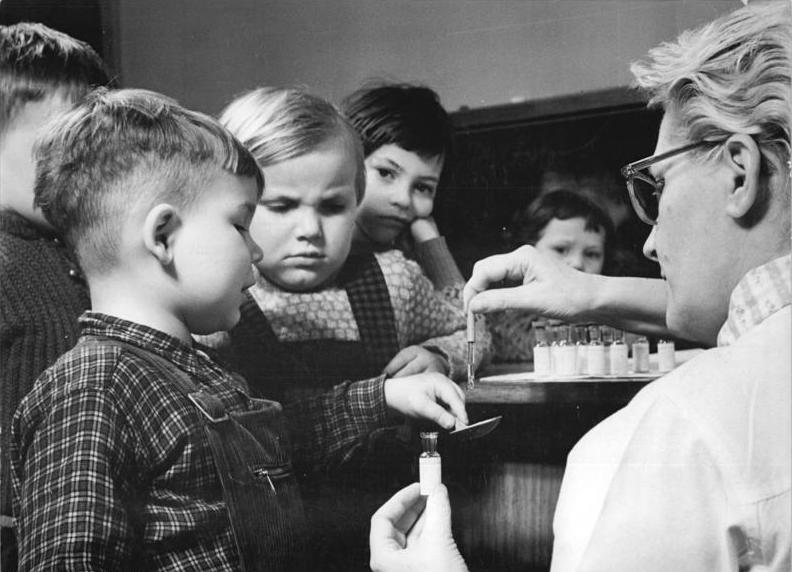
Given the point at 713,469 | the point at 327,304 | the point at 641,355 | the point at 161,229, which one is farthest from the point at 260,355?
the point at 713,469

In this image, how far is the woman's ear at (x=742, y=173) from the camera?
3.41ft

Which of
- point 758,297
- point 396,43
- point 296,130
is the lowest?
point 758,297

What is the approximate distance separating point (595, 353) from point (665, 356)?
92mm

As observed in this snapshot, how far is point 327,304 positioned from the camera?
1.33 meters

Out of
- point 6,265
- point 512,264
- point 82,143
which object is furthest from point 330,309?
point 6,265

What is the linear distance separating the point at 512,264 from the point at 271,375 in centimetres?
41

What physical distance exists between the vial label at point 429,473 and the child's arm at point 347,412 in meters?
0.06

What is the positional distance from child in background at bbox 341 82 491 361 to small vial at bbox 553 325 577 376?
0.36 ft

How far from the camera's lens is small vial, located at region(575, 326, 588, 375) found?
3.93ft

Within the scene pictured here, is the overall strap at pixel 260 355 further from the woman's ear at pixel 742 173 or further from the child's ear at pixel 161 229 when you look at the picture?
the woman's ear at pixel 742 173

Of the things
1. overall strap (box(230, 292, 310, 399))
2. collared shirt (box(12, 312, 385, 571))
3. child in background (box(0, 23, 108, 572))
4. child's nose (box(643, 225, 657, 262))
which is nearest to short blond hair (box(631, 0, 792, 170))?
child's nose (box(643, 225, 657, 262))

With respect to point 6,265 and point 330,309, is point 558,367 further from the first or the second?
point 6,265

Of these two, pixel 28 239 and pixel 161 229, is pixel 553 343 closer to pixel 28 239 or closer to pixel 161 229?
pixel 161 229

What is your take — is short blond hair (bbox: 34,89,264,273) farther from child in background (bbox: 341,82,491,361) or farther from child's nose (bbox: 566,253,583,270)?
child's nose (bbox: 566,253,583,270)
